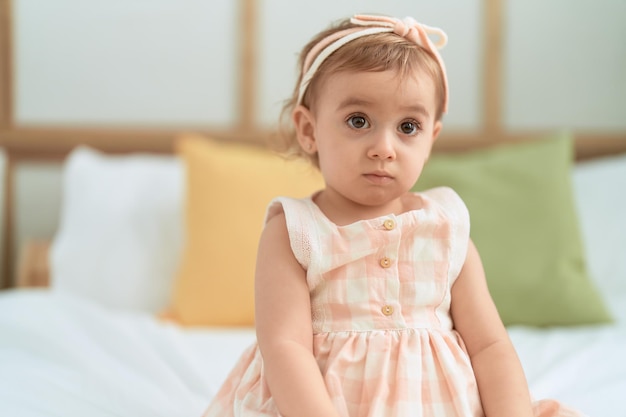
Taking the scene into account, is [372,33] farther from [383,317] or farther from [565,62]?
[565,62]

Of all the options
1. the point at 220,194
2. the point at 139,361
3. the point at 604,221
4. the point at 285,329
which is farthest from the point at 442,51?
the point at 285,329

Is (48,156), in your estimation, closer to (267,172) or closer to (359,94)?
(267,172)

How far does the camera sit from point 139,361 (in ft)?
4.70

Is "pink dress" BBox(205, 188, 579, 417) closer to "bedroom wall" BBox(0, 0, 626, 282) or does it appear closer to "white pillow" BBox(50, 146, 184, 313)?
"white pillow" BBox(50, 146, 184, 313)

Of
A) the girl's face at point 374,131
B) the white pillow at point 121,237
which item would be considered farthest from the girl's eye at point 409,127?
the white pillow at point 121,237

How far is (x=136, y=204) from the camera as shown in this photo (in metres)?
2.04

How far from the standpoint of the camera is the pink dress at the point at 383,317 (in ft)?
2.78

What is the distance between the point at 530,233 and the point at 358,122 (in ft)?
3.23

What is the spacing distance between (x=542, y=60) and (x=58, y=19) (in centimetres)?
155

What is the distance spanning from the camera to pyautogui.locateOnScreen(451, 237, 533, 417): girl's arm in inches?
33.8

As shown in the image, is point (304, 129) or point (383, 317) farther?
point (304, 129)

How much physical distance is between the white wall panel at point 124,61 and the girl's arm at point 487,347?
5.28ft

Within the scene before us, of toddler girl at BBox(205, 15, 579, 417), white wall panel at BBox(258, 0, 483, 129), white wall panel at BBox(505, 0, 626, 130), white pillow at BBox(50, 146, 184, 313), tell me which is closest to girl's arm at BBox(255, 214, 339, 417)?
toddler girl at BBox(205, 15, 579, 417)

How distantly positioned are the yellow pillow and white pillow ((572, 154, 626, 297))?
33.3 inches
